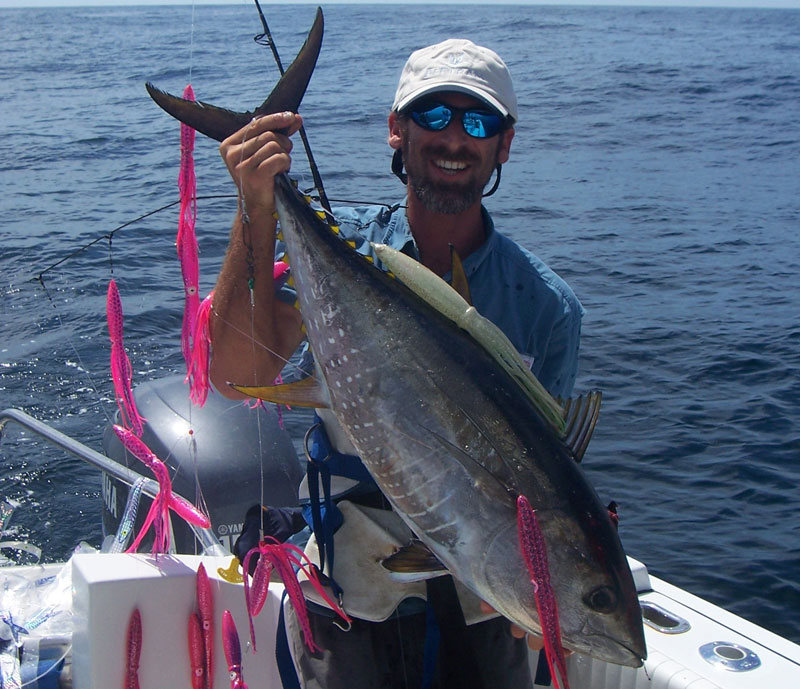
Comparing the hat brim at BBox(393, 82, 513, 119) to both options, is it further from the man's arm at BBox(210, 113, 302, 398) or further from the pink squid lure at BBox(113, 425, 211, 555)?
the pink squid lure at BBox(113, 425, 211, 555)

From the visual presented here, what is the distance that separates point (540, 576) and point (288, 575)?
801 mm

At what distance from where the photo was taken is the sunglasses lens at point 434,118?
2.16m

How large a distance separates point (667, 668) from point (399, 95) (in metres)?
1.88

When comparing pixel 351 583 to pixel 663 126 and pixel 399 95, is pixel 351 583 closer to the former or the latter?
pixel 399 95

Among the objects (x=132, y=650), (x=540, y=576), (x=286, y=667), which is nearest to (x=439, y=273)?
(x=540, y=576)

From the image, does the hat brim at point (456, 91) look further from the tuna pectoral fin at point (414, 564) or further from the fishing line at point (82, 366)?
the fishing line at point (82, 366)

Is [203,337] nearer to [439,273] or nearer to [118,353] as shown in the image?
[118,353]

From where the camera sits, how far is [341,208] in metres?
2.45

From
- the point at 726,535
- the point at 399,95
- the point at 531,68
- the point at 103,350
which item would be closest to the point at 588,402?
the point at 399,95

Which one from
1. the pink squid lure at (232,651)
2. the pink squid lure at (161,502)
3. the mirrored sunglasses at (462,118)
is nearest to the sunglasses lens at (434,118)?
the mirrored sunglasses at (462,118)

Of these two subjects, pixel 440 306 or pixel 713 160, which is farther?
pixel 713 160

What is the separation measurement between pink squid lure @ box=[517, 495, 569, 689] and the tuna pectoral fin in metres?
0.27

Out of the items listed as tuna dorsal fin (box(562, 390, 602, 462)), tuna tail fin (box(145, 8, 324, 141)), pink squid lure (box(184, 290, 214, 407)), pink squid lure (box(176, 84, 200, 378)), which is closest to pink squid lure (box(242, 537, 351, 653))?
pink squid lure (box(184, 290, 214, 407))

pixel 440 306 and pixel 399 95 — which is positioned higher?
pixel 399 95
